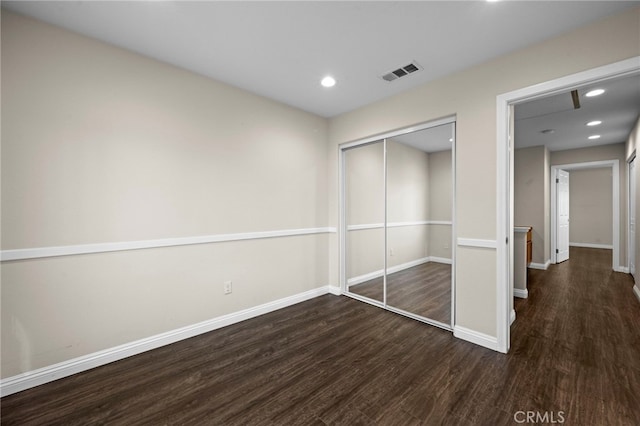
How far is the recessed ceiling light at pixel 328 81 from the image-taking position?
2.68 metres

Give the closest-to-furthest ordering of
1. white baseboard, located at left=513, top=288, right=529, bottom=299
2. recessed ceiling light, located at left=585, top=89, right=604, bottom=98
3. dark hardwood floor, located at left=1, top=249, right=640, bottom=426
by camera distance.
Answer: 1. dark hardwood floor, located at left=1, top=249, right=640, bottom=426
2. recessed ceiling light, located at left=585, top=89, right=604, bottom=98
3. white baseboard, located at left=513, top=288, right=529, bottom=299

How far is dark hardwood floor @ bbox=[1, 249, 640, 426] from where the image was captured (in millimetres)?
1575

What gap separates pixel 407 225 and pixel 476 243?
119 centimetres

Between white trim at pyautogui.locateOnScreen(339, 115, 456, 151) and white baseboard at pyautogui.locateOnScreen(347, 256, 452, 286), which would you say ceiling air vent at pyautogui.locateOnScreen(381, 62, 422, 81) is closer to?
white trim at pyautogui.locateOnScreen(339, 115, 456, 151)

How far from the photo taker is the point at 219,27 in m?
1.94

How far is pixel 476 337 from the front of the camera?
238 centimetres

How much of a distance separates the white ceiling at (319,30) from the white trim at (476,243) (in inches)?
66.0

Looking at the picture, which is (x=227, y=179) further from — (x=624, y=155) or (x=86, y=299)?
(x=624, y=155)

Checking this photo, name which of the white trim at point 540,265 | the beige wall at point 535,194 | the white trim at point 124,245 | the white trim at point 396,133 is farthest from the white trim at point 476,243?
the white trim at point 540,265

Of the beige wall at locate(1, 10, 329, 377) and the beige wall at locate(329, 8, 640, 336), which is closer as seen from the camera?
the beige wall at locate(1, 10, 329, 377)

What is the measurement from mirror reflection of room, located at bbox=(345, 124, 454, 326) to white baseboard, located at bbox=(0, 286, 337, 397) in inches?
60.2

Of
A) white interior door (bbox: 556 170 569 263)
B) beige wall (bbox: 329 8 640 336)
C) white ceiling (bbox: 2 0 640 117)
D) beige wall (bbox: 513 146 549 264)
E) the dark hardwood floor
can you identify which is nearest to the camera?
the dark hardwood floor

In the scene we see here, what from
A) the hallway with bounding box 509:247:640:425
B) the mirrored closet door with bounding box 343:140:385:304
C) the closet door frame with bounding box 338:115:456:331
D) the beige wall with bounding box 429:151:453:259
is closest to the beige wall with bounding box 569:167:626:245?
the hallway with bounding box 509:247:640:425

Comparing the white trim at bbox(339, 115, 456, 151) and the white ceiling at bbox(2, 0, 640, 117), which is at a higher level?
the white ceiling at bbox(2, 0, 640, 117)
